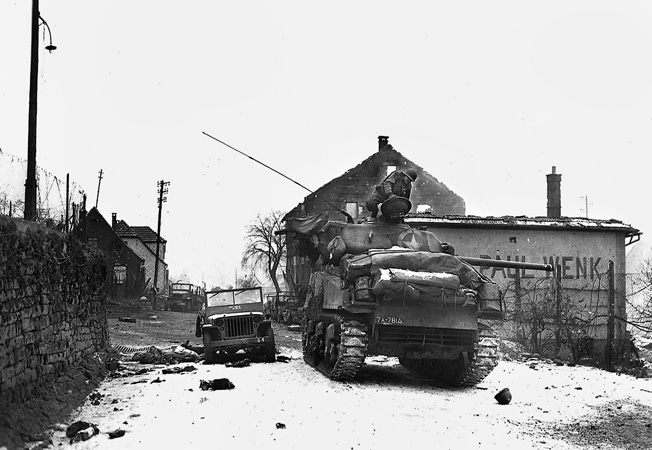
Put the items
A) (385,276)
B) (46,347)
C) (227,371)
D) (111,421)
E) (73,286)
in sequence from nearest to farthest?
(111,421)
(46,347)
(385,276)
(73,286)
(227,371)

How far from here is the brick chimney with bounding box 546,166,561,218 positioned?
35.0 m

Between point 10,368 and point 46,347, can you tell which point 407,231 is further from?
point 10,368

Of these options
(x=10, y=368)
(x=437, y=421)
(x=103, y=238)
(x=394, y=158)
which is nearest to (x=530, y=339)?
(x=437, y=421)

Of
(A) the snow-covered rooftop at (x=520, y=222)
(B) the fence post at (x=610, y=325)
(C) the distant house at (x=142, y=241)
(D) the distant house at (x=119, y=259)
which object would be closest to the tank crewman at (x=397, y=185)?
(B) the fence post at (x=610, y=325)

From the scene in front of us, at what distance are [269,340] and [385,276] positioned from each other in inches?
223

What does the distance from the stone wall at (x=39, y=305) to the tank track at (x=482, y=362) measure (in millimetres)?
6161

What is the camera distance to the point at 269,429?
27.8 ft

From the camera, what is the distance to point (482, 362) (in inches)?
491

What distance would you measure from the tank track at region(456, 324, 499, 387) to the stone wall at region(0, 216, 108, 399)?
6.16 metres

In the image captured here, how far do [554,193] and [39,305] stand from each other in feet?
95.1

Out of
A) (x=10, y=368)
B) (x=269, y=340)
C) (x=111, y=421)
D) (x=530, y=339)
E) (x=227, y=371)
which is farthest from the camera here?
(x=530, y=339)

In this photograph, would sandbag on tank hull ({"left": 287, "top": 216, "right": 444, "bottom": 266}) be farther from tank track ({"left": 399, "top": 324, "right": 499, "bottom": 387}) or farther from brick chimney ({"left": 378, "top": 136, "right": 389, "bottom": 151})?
brick chimney ({"left": 378, "top": 136, "right": 389, "bottom": 151})

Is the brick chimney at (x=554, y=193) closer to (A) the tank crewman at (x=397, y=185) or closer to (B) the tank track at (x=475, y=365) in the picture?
(A) the tank crewman at (x=397, y=185)

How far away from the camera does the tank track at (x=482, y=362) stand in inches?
492
